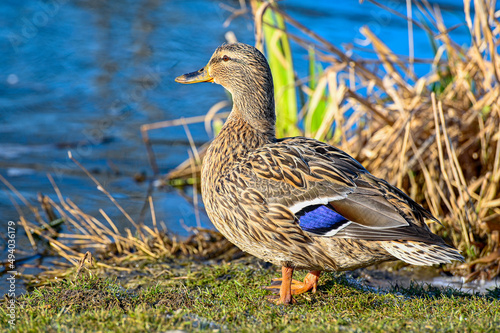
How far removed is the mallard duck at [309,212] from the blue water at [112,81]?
180 cm

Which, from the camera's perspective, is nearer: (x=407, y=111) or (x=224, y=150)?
(x=224, y=150)

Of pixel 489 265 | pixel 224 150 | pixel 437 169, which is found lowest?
pixel 489 265

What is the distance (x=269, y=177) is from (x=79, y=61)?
6397mm

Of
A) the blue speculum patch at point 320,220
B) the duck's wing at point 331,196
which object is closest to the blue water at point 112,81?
the duck's wing at point 331,196

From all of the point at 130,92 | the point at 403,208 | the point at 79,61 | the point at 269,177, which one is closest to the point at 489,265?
the point at 403,208

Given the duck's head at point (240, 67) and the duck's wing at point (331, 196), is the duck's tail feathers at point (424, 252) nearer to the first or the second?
the duck's wing at point (331, 196)

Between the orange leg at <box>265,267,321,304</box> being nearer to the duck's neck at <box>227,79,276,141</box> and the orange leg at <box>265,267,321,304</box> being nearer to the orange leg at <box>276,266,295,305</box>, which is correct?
the orange leg at <box>276,266,295,305</box>

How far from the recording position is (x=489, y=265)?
169 inches

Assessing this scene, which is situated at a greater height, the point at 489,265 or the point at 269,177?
the point at 269,177

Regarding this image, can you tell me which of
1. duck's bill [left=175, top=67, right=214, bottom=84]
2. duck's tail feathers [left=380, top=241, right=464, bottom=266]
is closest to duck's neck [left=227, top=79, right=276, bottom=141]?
duck's bill [left=175, top=67, right=214, bottom=84]

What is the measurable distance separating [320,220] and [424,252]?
569mm

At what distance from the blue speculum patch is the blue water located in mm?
2097

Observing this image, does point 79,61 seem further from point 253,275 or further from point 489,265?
point 489,265

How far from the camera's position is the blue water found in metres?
6.23
